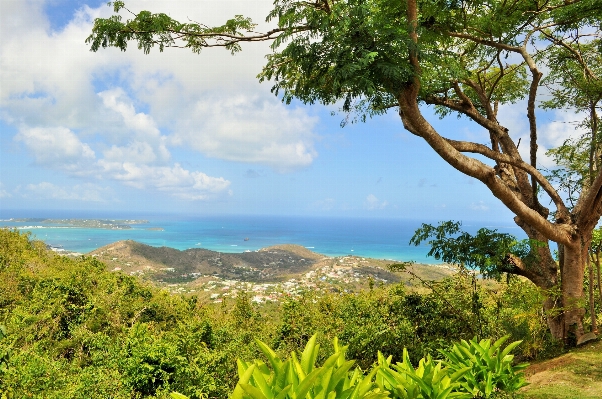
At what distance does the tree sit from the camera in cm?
360

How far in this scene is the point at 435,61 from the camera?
374 centimetres

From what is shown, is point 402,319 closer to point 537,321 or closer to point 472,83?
point 537,321

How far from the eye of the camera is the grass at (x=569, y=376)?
326 centimetres

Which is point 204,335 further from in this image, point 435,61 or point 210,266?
point 210,266

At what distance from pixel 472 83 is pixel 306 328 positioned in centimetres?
639

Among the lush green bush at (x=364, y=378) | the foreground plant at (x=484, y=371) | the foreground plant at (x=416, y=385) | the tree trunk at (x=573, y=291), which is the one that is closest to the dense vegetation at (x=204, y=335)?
the tree trunk at (x=573, y=291)

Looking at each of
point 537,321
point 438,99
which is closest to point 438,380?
point 537,321

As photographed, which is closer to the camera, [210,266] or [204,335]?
[204,335]

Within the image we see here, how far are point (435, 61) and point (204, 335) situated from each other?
22.2ft

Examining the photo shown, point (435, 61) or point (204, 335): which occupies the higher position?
point (435, 61)

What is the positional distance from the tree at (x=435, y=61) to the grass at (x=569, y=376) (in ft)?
1.88

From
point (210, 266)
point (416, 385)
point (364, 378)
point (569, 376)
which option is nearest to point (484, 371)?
point (416, 385)

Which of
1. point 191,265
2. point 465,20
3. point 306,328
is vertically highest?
point 465,20

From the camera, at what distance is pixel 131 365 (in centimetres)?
493
